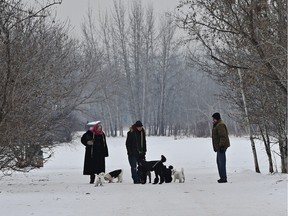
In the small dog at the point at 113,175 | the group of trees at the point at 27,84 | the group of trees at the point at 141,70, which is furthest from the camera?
the group of trees at the point at 141,70

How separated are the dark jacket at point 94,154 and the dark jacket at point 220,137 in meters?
3.35

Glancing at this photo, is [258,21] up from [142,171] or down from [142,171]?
up

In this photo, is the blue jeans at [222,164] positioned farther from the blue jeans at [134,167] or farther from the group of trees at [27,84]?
the group of trees at [27,84]

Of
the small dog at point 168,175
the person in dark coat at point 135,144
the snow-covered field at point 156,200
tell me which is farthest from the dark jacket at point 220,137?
the person in dark coat at point 135,144

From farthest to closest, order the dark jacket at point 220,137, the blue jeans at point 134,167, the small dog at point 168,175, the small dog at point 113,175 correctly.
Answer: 1. the small dog at point 113,175
2. the blue jeans at point 134,167
3. the small dog at point 168,175
4. the dark jacket at point 220,137

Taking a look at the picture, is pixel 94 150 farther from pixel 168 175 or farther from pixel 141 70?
pixel 141 70

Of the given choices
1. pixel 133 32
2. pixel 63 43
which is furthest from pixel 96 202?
pixel 133 32

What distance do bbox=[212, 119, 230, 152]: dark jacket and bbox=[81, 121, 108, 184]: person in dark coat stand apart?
3.35 metres

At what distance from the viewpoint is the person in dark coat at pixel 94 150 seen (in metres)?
16.4

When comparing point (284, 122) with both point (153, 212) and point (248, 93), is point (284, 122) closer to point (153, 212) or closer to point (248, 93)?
point (248, 93)

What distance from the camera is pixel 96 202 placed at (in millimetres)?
10953

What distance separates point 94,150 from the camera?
1658 cm

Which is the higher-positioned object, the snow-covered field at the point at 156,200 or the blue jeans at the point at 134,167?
the blue jeans at the point at 134,167

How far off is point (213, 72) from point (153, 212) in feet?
34.0
